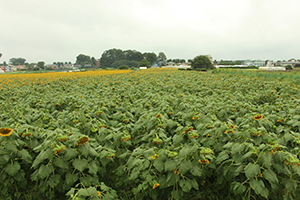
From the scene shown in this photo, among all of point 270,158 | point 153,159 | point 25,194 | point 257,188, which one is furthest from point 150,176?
point 25,194

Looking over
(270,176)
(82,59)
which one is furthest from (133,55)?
(270,176)

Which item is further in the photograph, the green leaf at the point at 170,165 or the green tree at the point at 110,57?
Result: the green tree at the point at 110,57

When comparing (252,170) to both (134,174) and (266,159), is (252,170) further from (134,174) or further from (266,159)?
(134,174)

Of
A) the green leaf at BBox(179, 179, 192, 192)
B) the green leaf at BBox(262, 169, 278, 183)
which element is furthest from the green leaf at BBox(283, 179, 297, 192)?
the green leaf at BBox(179, 179, 192, 192)

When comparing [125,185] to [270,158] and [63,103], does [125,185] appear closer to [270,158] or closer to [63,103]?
[270,158]

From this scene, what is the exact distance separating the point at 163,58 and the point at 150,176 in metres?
133

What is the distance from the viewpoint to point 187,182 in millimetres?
1921

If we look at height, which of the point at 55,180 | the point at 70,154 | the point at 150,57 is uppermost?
the point at 150,57

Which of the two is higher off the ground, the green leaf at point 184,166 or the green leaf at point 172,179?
the green leaf at point 184,166

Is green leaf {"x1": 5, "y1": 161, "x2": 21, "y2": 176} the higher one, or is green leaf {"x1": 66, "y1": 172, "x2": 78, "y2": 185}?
green leaf {"x1": 5, "y1": 161, "x2": 21, "y2": 176}

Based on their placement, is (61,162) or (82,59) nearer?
(61,162)

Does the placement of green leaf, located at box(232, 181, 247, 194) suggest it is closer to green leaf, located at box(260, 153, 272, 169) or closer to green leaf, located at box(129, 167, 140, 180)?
green leaf, located at box(260, 153, 272, 169)

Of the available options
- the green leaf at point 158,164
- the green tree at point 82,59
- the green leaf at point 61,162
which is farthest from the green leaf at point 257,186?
the green tree at point 82,59

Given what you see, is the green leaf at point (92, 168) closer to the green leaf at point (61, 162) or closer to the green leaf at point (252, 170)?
the green leaf at point (61, 162)
